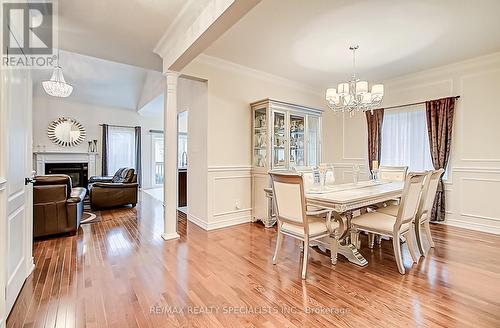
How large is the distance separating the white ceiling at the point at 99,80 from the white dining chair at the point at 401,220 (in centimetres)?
626

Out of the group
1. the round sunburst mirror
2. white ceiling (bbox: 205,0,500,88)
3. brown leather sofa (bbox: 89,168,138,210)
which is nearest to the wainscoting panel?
white ceiling (bbox: 205,0,500,88)

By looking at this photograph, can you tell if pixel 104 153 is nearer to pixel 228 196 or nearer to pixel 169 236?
pixel 228 196

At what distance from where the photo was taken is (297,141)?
4645mm

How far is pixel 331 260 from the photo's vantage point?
2682 millimetres

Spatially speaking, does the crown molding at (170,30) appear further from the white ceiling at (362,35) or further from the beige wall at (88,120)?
the beige wall at (88,120)

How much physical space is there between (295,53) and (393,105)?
243 cm

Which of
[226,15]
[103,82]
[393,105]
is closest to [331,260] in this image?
[226,15]

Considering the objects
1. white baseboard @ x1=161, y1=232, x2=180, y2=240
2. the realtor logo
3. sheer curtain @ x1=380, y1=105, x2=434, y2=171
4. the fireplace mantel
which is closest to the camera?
the realtor logo

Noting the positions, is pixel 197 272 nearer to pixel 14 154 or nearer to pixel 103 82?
pixel 14 154

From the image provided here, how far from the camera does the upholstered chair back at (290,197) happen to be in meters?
2.31

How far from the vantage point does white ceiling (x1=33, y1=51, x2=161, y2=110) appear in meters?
6.49

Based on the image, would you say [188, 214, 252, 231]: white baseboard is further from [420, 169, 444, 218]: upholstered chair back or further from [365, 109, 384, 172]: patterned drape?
[365, 109, 384, 172]: patterned drape

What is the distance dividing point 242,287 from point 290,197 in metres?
0.90

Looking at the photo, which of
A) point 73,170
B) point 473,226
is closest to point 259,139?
point 473,226
